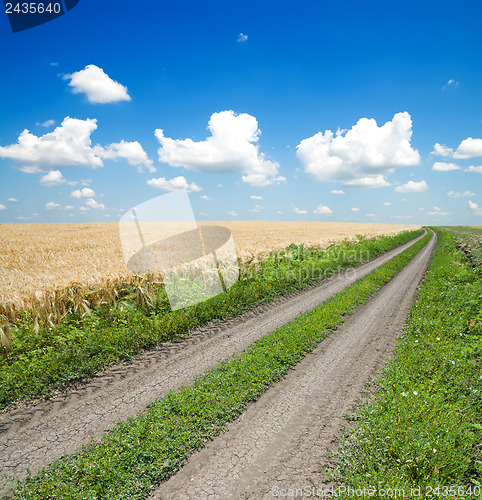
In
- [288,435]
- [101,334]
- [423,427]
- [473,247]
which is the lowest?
[288,435]

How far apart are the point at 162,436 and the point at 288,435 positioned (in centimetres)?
186

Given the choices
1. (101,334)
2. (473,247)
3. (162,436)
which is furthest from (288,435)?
(473,247)

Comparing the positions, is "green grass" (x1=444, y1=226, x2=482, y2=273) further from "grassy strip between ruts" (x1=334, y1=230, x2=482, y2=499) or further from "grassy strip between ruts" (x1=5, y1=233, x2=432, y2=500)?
"grassy strip between ruts" (x1=5, y1=233, x2=432, y2=500)

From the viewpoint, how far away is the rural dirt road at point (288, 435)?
360 cm

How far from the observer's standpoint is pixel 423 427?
409 cm

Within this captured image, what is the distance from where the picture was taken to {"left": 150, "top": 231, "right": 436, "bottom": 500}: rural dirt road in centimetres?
360

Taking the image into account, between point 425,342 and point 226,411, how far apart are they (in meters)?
5.20

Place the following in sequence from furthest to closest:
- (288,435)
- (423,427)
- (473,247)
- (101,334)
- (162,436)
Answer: (473,247) < (101,334) < (288,435) < (162,436) < (423,427)

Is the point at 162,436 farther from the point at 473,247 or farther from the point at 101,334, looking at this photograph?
the point at 473,247

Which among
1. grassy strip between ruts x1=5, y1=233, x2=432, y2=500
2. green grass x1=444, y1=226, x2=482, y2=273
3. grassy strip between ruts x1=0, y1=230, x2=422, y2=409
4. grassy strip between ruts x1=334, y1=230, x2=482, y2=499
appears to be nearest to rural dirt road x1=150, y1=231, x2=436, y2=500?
grassy strip between ruts x1=5, y1=233, x2=432, y2=500

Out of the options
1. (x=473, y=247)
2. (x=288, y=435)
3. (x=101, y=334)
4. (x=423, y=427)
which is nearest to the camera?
(x=423, y=427)

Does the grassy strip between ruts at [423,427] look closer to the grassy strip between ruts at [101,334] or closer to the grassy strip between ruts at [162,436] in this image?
the grassy strip between ruts at [162,436]

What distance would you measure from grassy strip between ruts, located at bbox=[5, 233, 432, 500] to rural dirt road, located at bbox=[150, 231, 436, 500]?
0.19 metres

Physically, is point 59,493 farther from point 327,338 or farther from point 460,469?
point 327,338
